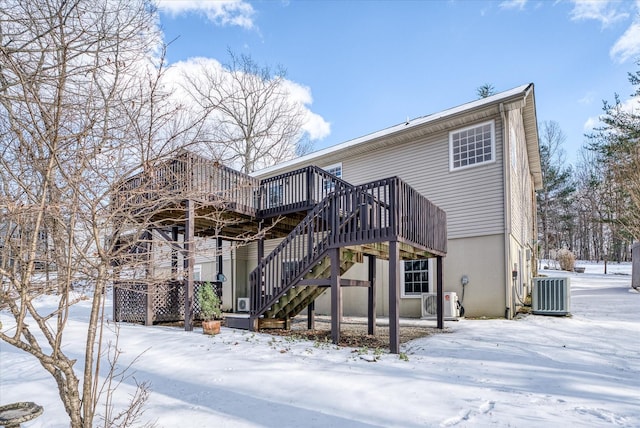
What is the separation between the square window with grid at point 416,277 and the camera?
11000 mm

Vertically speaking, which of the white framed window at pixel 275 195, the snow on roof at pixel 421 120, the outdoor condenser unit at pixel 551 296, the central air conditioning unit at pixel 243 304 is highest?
the snow on roof at pixel 421 120

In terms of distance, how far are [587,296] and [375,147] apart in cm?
960

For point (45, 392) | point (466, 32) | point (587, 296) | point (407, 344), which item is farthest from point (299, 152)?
point (45, 392)

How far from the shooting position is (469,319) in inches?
386

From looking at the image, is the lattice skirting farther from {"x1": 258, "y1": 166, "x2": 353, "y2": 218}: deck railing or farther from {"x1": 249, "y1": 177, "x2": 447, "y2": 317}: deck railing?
{"x1": 258, "y1": 166, "x2": 353, "y2": 218}: deck railing

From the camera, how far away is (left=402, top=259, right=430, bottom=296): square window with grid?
11.0m

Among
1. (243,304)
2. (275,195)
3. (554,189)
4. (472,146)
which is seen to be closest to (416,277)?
(472,146)

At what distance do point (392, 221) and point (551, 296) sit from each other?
6270 mm

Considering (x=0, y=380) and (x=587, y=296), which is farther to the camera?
(x=587, y=296)

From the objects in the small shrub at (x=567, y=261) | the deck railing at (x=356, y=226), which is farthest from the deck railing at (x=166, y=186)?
the small shrub at (x=567, y=261)

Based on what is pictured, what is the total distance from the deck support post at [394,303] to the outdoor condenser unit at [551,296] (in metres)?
5.83

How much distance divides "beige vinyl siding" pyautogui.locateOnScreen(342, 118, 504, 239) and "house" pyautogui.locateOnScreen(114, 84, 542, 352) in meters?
0.03

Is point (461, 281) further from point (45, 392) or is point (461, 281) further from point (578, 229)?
point (578, 229)

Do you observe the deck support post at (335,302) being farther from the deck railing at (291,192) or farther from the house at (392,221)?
the deck railing at (291,192)
